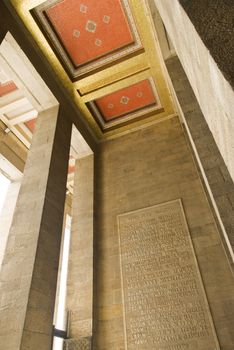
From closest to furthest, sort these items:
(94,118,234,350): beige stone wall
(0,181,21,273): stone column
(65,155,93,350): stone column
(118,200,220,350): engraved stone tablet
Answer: (118,200,220,350): engraved stone tablet, (94,118,234,350): beige stone wall, (65,155,93,350): stone column, (0,181,21,273): stone column

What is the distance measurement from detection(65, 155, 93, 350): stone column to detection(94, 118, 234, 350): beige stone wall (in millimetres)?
187

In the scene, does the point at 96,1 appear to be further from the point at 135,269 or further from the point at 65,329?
the point at 65,329

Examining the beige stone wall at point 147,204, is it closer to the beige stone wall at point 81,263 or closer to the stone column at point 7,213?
the beige stone wall at point 81,263

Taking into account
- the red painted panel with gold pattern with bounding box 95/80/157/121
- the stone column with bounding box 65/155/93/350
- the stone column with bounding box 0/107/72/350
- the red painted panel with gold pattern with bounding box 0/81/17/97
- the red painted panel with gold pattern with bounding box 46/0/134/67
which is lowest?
the stone column with bounding box 65/155/93/350

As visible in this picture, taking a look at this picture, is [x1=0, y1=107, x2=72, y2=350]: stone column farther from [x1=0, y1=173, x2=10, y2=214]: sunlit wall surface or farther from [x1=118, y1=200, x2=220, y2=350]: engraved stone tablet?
[x1=0, y1=173, x2=10, y2=214]: sunlit wall surface

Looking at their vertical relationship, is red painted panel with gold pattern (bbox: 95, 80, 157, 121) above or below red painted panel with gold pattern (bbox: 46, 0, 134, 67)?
below

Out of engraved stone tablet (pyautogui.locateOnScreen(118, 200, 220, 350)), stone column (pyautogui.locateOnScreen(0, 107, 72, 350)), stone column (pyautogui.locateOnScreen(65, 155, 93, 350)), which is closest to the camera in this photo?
stone column (pyautogui.locateOnScreen(0, 107, 72, 350))

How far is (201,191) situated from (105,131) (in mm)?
3632

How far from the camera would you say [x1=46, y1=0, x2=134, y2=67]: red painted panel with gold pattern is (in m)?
5.83

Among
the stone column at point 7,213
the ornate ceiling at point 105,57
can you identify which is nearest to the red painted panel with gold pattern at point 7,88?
the ornate ceiling at point 105,57

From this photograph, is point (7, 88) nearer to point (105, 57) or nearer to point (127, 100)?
point (105, 57)

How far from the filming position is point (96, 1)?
5793 millimetres

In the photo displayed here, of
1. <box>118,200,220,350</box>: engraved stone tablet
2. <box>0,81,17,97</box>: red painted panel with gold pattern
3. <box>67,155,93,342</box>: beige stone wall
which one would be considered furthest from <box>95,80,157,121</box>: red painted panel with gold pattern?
<box>118,200,220,350</box>: engraved stone tablet

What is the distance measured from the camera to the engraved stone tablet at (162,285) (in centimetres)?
444
